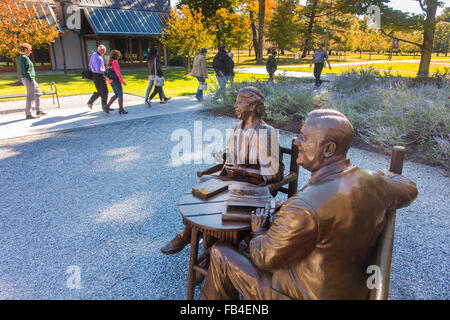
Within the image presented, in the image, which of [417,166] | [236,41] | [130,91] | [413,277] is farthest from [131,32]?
[413,277]

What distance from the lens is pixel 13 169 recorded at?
5.70 meters

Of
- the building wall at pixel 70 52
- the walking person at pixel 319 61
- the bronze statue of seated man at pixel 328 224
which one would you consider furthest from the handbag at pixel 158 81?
the building wall at pixel 70 52

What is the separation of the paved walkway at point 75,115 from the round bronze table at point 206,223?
6.81m

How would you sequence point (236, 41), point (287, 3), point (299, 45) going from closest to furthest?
1. point (236, 41)
2. point (287, 3)
3. point (299, 45)

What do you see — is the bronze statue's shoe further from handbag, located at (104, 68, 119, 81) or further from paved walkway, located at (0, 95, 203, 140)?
handbag, located at (104, 68, 119, 81)

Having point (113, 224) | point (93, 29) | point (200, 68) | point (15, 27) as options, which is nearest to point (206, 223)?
point (113, 224)

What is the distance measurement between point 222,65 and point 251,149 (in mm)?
8776

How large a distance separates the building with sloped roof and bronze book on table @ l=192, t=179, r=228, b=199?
2258cm

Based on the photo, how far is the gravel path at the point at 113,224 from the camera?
2.92 meters

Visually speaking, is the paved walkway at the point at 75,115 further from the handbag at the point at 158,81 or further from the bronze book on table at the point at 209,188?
the bronze book on table at the point at 209,188

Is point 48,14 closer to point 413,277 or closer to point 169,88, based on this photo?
point 169,88

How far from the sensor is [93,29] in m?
22.2

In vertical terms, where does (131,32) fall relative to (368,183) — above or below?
above
